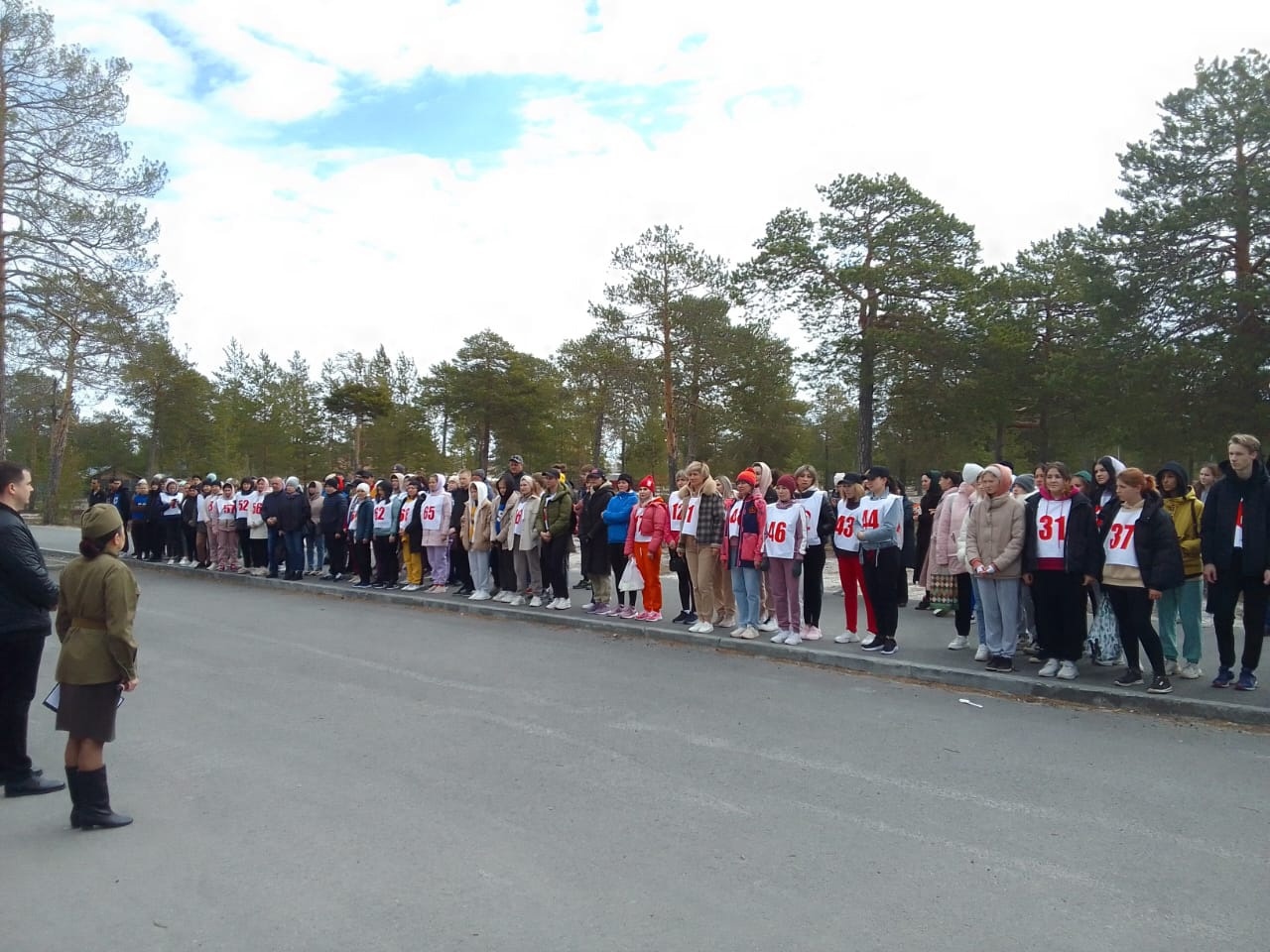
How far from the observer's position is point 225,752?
5824 millimetres

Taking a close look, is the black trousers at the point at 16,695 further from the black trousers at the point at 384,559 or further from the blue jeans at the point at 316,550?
the blue jeans at the point at 316,550

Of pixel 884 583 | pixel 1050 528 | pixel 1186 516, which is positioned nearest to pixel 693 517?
pixel 884 583

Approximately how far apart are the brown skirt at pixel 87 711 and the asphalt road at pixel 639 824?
539 mm

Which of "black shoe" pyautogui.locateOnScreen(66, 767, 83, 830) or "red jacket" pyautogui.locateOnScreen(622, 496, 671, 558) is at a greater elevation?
"red jacket" pyautogui.locateOnScreen(622, 496, 671, 558)

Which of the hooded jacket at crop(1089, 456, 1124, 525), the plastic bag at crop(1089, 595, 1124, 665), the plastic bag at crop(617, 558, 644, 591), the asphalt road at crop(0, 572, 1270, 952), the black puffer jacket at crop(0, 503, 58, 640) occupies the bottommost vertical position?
the asphalt road at crop(0, 572, 1270, 952)

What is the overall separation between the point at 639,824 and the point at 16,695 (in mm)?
3794

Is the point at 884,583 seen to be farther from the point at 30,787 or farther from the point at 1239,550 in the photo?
the point at 30,787

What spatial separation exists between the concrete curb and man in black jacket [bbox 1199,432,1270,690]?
2.34 feet

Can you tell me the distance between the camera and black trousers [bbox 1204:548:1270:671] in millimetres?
7195

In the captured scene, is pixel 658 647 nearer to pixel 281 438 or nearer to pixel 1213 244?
pixel 1213 244

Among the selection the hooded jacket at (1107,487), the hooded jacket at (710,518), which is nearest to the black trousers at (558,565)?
the hooded jacket at (710,518)

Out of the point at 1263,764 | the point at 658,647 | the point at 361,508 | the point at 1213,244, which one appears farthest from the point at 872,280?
the point at 1263,764

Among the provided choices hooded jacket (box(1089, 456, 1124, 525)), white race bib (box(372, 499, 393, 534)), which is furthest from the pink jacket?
white race bib (box(372, 499, 393, 534))

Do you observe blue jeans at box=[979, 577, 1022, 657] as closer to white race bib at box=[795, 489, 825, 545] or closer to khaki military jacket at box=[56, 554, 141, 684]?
white race bib at box=[795, 489, 825, 545]
